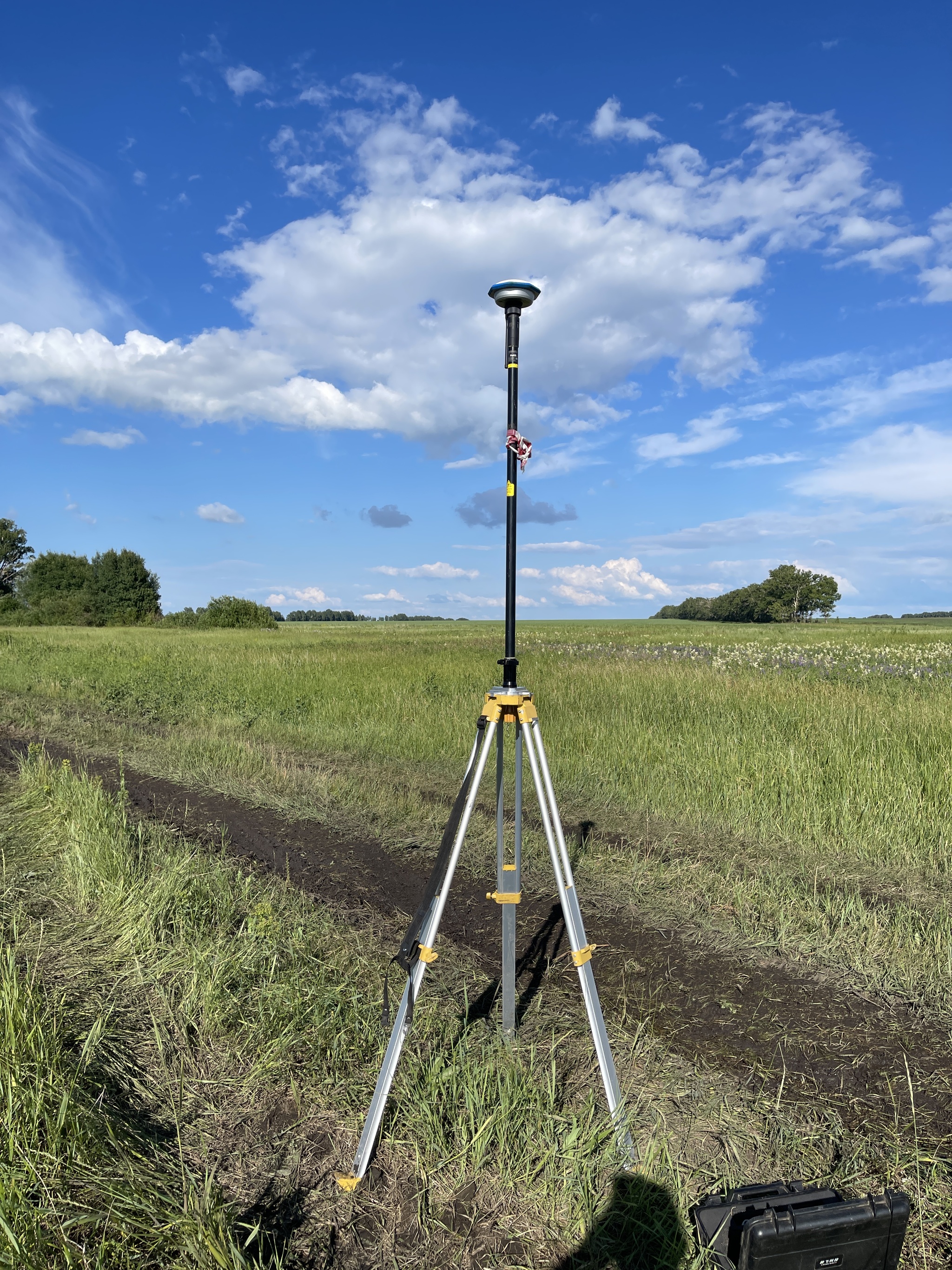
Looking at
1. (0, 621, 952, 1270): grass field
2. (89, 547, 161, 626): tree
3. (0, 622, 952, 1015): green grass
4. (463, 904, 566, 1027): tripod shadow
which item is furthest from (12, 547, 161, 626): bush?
(463, 904, 566, 1027): tripod shadow

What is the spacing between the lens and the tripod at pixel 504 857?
2.62m

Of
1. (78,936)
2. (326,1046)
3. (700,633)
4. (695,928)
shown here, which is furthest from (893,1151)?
(700,633)

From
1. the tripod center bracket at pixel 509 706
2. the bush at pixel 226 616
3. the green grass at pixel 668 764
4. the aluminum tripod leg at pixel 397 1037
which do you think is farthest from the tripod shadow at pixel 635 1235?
the bush at pixel 226 616

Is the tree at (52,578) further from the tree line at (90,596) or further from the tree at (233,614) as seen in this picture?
the tree at (233,614)

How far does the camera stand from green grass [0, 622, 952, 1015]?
500 centimetres

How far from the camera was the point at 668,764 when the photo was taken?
8250mm

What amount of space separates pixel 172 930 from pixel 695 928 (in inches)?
131

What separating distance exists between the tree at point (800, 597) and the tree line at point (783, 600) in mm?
51

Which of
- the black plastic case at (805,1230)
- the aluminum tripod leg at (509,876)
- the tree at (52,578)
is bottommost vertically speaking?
the black plastic case at (805,1230)

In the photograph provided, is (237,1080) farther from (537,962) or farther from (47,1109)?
(537,962)

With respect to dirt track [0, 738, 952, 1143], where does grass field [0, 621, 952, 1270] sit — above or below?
above

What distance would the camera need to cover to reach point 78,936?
4.25 meters

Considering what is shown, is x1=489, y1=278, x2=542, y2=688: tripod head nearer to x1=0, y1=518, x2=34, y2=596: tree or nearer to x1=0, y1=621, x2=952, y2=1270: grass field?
x1=0, y1=621, x2=952, y2=1270: grass field

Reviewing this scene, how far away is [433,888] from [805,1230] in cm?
150
